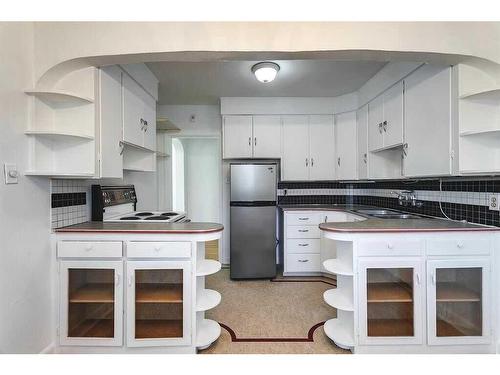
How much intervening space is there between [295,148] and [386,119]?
1.17 m

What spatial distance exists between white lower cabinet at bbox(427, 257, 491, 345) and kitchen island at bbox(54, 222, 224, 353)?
148 cm

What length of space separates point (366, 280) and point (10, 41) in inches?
103

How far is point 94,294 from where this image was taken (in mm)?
1743

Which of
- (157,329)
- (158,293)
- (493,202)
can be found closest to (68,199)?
(158,293)

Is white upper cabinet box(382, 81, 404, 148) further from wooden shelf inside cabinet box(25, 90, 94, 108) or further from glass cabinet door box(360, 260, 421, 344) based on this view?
wooden shelf inside cabinet box(25, 90, 94, 108)

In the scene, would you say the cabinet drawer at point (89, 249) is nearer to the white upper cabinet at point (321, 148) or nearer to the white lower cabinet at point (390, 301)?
the white lower cabinet at point (390, 301)

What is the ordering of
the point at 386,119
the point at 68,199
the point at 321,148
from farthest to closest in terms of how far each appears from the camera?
the point at 321,148
the point at 386,119
the point at 68,199

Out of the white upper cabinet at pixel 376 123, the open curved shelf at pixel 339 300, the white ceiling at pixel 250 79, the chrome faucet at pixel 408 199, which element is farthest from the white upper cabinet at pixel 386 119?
the open curved shelf at pixel 339 300

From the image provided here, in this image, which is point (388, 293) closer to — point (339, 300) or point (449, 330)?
point (339, 300)

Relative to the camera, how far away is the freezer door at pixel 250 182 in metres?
3.12

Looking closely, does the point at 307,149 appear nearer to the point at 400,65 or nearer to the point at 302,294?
the point at 400,65

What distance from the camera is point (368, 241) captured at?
169 centimetres

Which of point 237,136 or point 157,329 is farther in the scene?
point 237,136

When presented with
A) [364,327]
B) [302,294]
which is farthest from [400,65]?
[302,294]
